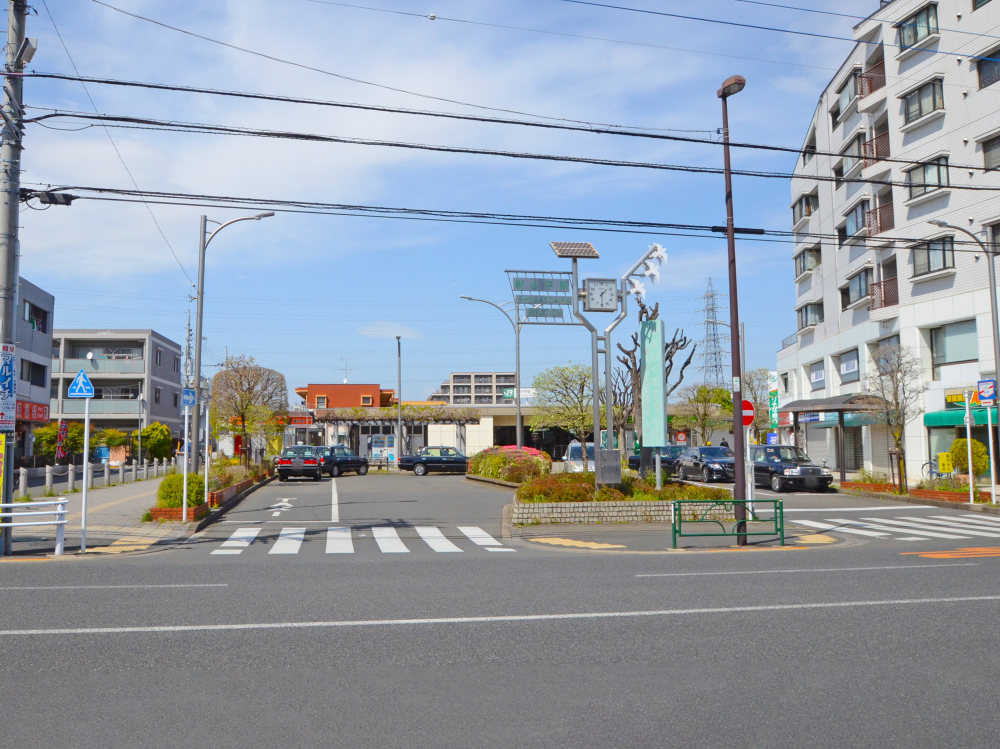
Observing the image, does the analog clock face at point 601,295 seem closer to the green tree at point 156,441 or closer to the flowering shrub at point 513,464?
the flowering shrub at point 513,464

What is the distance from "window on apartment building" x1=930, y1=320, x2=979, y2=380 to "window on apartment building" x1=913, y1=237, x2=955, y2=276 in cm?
235

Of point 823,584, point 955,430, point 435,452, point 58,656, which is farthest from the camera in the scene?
point 435,452

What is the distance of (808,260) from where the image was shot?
1897 inches

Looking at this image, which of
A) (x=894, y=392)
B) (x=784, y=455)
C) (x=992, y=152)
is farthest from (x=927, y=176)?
(x=784, y=455)

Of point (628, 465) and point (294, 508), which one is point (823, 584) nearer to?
point (294, 508)

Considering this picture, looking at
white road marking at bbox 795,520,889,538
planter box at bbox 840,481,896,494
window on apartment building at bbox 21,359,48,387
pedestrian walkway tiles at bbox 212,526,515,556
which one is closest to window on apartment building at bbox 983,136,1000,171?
planter box at bbox 840,481,896,494

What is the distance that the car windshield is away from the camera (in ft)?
102

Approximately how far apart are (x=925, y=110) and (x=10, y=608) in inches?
1396

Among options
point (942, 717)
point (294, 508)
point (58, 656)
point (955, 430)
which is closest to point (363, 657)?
point (58, 656)

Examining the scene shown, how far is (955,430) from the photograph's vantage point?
3142 cm

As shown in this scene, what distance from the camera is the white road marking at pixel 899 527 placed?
55.0ft

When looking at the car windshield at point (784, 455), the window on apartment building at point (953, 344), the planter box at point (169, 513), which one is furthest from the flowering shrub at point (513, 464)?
the window on apartment building at point (953, 344)

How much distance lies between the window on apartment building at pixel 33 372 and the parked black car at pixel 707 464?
3556 centimetres

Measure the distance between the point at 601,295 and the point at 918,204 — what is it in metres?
20.3
